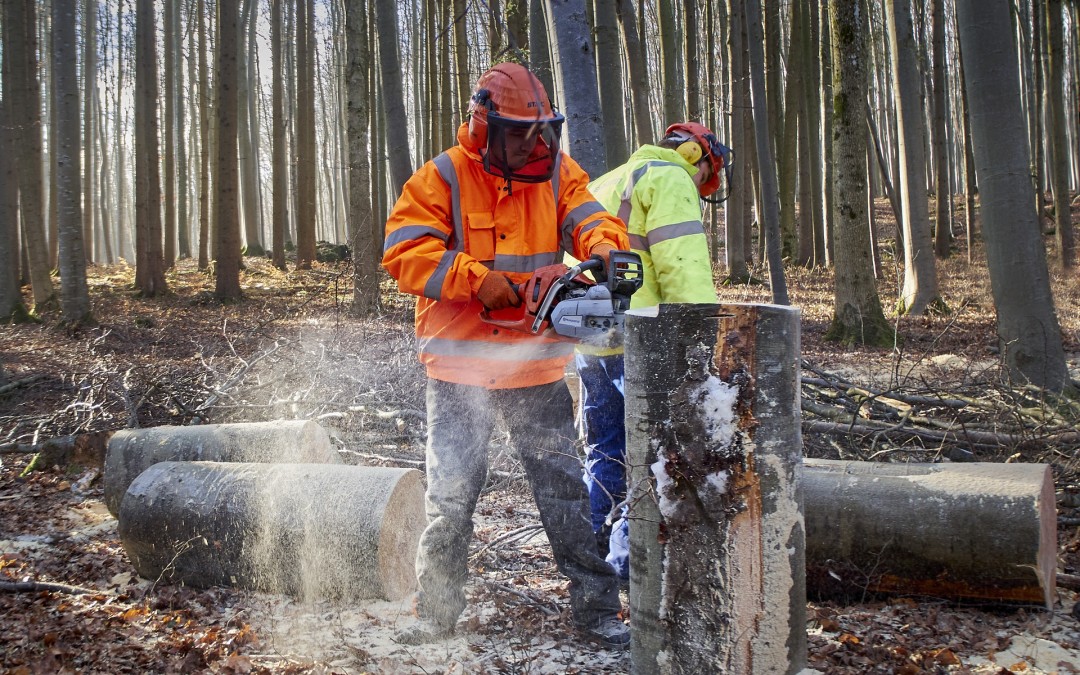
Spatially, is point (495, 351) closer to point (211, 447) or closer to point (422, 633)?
point (422, 633)

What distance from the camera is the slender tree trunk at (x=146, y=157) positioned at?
50.6 ft

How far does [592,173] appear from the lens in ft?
18.2

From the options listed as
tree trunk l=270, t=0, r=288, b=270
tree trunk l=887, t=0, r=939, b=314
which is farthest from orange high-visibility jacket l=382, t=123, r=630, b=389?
tree trunk l=270, t=0, r=288, b=270

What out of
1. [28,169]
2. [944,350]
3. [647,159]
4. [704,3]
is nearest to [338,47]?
[704,3]

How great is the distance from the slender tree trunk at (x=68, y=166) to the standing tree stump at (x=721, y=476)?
1134 cm

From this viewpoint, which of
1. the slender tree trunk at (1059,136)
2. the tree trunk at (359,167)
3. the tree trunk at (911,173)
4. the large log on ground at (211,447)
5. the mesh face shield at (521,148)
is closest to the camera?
the mesh face shield at (521,148)

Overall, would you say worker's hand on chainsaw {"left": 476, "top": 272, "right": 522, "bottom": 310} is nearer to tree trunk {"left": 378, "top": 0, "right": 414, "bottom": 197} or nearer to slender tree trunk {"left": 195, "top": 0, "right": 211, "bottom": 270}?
tree trunk {"left": 378, "top": 0, "right": 414, "bottom": 197}

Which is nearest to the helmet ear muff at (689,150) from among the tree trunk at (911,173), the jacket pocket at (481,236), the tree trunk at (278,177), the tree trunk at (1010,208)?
the jacket pocket at (481,236)

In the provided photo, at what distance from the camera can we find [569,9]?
219 inches

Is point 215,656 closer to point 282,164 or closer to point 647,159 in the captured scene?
point 647,159

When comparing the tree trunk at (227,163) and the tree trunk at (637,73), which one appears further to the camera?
the tree trunk at (227,163)

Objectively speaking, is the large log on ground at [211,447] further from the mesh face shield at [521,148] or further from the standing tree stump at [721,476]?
the standing tree stump at [721,476]

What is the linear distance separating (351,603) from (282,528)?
→ 444mm

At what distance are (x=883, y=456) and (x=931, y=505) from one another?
1299mm
